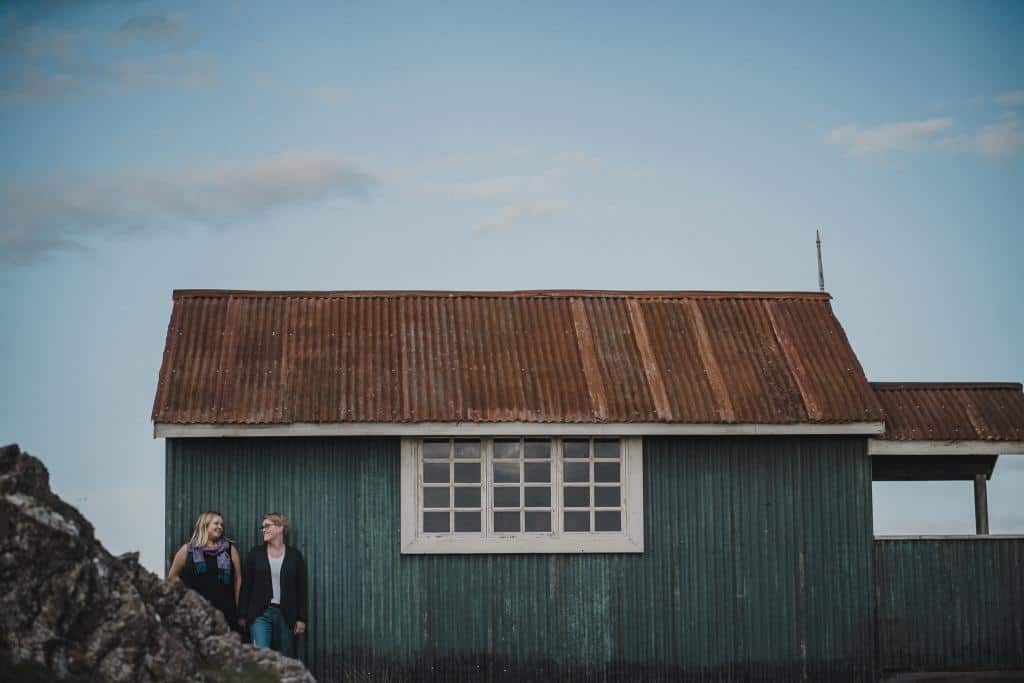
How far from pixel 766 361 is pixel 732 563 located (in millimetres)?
2503

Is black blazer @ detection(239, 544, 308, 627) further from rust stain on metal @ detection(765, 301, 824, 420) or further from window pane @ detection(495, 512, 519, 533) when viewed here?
rust stain on metal @ detection(765, 301, 824, 420)

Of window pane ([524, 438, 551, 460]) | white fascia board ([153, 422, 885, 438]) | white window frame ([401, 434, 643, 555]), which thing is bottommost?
white window frame ([401, 434, 643, 555])

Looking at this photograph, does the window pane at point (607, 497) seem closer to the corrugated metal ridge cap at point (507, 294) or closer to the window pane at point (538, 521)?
the window pane at point (538, 521)

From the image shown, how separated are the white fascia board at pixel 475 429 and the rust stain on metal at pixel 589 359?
0.87ft

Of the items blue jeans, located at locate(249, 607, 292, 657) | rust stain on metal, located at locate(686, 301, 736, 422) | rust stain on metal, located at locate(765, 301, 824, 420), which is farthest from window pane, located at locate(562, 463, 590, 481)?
blue jeans, located at locate(249, 607, 292, 657)

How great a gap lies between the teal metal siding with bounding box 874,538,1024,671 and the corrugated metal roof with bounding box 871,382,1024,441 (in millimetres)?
1264

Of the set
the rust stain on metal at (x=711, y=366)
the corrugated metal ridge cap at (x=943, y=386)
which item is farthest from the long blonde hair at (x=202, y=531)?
the corrugated metal ridge cap at (x=943, y=386)

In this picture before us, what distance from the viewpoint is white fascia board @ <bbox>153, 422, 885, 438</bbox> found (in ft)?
48.6

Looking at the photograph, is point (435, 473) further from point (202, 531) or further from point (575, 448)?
point (202, 531)

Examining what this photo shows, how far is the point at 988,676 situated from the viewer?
16062 mm

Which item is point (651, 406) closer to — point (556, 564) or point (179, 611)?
point (556, 564)

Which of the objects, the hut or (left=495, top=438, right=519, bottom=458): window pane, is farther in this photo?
(left=495, top=438, right=519, bottom=458): window pane

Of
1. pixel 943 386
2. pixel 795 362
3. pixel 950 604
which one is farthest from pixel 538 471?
pixel 943 386

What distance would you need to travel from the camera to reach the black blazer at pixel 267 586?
14.2m
